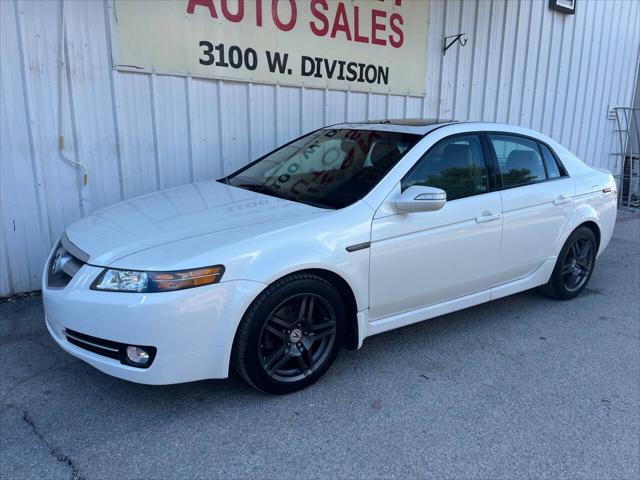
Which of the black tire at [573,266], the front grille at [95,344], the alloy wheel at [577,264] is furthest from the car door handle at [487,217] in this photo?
the front grille at [95,344]

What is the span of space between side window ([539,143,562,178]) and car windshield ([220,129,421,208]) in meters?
1.50

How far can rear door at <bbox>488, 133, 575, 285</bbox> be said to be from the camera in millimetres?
4078

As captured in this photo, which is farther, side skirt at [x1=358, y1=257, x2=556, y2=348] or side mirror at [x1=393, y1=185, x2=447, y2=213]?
side skirt at [x1=358, y1=257, x2=556, y2=348]

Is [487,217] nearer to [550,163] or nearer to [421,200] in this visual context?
[421,200]

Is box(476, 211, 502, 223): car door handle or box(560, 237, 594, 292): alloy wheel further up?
box(476, 211, 502, 223): car door handle

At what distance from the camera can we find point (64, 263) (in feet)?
10.3

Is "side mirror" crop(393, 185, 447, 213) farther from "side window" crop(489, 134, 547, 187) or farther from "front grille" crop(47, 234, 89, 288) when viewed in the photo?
"front grille" crop(47, 234, 89, 288)

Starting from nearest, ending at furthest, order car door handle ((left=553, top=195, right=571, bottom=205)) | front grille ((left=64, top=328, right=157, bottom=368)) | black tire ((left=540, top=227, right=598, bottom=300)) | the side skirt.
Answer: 1. front grille ((left=64, top=328, right=157, bottom=368))
2. the side skirt
3. car door handle ((left=553, top=195, right=571, bottom=205))
4. black tire ((left=540, top=227, right=598, bottom=300))

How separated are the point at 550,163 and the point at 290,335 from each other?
9.58 feet

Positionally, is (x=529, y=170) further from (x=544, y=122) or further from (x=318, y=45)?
(x=544, y=122)

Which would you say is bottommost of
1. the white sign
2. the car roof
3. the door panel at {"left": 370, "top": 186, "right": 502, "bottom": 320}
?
the door panel at {"left": 370, "top": 186, "right": 502, "bottom": 320}

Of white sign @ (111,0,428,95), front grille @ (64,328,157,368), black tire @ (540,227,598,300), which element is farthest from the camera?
white sign @ (111,0,428,95)

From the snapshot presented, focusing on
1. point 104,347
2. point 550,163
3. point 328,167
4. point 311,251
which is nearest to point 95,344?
point 104,347

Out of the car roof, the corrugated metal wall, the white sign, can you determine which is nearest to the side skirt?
the car roof
